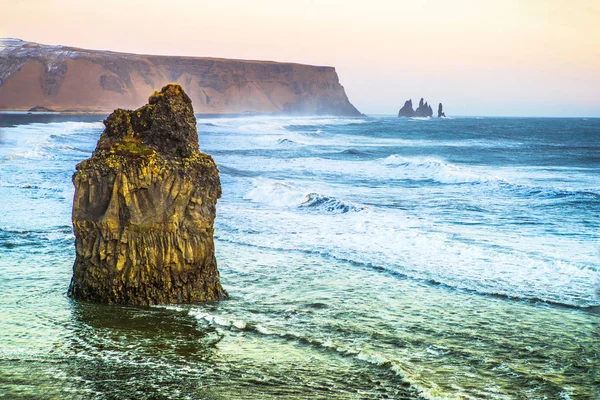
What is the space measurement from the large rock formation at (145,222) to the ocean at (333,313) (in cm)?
37

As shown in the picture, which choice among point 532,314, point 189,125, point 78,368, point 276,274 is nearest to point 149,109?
point 189,125

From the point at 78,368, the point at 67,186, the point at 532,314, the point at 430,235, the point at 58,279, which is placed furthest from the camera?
the point at 67,186

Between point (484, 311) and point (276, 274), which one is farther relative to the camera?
point (276, 274)

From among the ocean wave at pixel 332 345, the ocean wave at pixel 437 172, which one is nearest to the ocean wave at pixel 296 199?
the ocean wave at pixel 437 172

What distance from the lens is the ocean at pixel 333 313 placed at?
6.50 metres

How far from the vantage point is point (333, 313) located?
29.7 feet

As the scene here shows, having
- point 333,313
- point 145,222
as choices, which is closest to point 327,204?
point 333,313

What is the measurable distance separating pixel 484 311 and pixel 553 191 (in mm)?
16721

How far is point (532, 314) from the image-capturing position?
942cm

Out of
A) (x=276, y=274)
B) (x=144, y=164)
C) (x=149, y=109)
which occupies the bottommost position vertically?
(x=276, y=274)

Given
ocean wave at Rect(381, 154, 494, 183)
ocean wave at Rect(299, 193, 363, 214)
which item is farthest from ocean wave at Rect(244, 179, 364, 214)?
ocean wave at Rect(381, 154, 494, 183)

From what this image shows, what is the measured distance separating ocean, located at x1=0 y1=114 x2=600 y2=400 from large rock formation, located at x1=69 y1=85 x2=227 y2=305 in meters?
0.37

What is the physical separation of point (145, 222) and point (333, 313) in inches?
113

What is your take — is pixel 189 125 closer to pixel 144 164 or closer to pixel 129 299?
pixel 144 164
